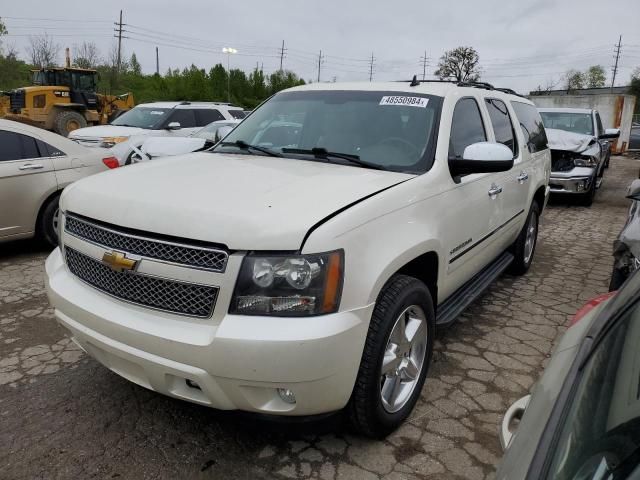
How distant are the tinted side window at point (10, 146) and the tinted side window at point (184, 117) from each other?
19.3ft

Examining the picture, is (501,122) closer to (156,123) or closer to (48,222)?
(48,222)

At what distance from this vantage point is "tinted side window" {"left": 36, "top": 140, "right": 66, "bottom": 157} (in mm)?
5787

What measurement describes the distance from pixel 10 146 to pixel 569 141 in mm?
9351

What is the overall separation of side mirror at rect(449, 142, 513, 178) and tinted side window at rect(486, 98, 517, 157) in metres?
1.15

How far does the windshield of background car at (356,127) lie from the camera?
3.15 meters

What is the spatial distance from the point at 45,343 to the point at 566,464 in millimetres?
3633

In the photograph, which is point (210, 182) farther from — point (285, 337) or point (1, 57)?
point (1, 57)

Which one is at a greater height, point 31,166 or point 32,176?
point 31,166

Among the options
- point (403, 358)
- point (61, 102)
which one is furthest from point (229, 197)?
point (61, 102)

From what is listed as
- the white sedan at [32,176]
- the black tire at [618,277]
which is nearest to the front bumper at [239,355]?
the black tire at [618,277]

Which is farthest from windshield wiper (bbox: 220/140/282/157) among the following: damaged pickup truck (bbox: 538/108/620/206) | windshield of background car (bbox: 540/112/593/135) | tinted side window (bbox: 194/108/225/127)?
windshield of background car (bbox: 540/112/593/135)

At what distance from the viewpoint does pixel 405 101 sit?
135 inches

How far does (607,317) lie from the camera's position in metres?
1.55

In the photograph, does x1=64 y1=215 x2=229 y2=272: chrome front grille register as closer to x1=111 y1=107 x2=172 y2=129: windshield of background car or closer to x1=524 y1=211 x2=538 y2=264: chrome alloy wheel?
x1=524 y1=211 x2=538 y2=264: chrome alloy wheel
